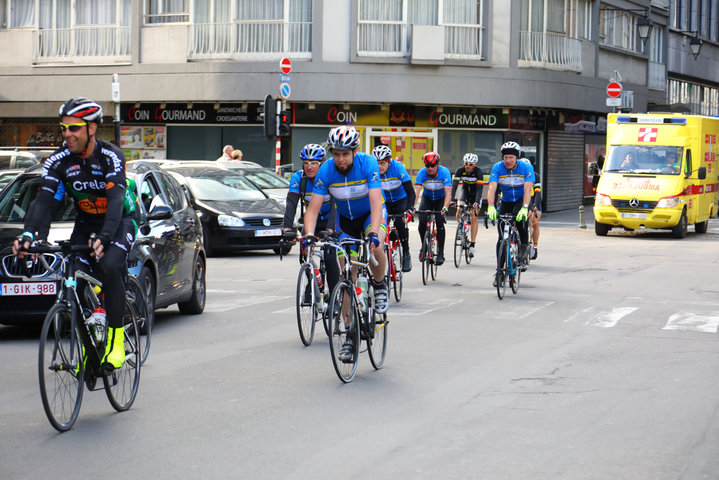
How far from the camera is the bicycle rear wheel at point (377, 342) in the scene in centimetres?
909

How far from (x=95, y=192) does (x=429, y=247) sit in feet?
31.4

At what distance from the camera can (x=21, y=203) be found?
38.9 feet

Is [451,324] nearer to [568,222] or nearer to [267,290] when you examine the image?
[267,290]

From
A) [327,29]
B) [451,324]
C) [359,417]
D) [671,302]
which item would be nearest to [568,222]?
[327,29]

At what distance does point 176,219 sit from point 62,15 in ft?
92.6

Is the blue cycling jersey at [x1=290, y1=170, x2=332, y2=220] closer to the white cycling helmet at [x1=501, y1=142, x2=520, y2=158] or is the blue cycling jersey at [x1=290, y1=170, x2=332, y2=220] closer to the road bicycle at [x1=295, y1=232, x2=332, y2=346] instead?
the road bicycle at [x1=295, y1=232, x2=332, y2=346]

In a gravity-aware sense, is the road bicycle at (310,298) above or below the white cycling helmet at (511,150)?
below

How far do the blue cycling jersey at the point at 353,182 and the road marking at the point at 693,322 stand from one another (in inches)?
171

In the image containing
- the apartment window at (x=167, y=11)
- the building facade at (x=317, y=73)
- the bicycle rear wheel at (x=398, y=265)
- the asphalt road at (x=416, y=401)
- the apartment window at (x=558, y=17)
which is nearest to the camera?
the asphalt road at (x=416, y=401)

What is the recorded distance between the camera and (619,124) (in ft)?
93.9

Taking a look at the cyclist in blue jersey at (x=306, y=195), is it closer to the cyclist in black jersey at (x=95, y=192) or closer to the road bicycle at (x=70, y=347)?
the cyclist in black jersey at (x=95, y=192)

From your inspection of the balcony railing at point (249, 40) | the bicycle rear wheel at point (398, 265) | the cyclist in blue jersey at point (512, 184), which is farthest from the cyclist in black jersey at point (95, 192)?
the balcony railing at point (249, 40)

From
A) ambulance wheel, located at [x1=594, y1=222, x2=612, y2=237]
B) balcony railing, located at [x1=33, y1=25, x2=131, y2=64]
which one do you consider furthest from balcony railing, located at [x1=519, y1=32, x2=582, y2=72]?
balcony railing, located at [x1=33, y1=25, x2=131, y2=64]

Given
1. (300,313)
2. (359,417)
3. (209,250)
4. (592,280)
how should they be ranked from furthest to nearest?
(209,250) → (592,280) → (300,313) → (359,417)
